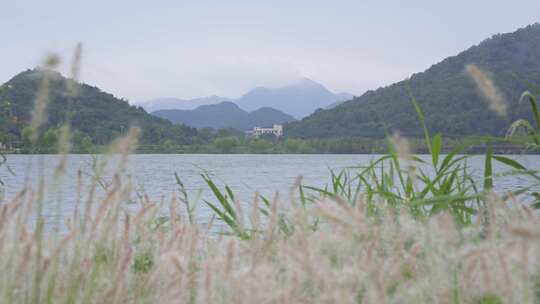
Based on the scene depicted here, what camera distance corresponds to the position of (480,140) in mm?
2986

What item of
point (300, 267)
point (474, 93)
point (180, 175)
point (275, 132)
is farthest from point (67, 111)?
point (275, 132)

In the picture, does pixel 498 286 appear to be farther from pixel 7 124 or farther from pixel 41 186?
pixel 7 124

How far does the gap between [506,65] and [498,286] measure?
919 inches

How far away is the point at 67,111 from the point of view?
157 cm

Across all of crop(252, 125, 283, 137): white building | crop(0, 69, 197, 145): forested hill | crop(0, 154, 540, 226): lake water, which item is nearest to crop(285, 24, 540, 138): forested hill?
crop(0, 154, 540, 226): lake water

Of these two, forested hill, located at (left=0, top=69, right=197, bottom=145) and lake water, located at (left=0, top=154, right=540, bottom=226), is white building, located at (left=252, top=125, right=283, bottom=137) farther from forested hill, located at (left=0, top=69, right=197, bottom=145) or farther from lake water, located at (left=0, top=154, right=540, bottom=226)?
lake water, located at (left=0, top=154, right=540, bottom=226)

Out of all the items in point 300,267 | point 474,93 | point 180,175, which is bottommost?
point 180,175

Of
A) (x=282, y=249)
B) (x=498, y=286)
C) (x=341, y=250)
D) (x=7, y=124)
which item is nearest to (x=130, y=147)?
(x=282, y=249)

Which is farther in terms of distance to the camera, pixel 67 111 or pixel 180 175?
pixel 180 175

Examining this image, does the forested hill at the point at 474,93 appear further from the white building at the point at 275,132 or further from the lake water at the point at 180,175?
the white building at the point at 275,132

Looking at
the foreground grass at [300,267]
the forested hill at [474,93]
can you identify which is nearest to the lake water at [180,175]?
the foreground grass at [300,267]

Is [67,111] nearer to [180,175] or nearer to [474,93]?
[474,93]

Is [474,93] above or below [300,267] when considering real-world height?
above

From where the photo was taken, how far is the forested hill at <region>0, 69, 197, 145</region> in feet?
5.14
